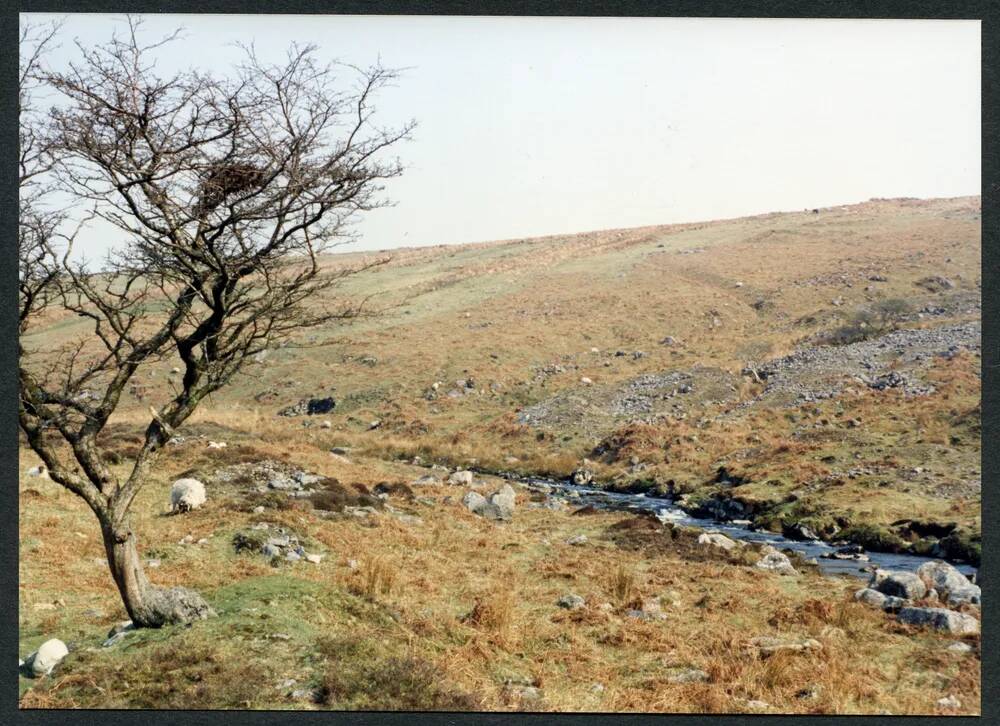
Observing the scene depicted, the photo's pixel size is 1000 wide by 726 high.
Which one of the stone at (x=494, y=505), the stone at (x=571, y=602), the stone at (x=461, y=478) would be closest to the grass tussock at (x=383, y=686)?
the stone at (x=571, y=602)

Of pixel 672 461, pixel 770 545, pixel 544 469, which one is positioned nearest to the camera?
pixel 770 545

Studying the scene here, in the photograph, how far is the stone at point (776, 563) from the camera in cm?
1585

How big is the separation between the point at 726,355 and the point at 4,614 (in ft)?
110

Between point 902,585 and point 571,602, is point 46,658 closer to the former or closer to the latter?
point 571,602

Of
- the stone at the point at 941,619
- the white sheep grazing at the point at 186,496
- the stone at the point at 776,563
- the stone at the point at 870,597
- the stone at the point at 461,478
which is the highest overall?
the white sheep grazing at the point at 186,496

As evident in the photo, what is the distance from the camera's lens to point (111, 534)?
364 inches

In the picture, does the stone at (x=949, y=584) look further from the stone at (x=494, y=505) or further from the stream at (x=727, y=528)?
the stone at (x=494, y=505)

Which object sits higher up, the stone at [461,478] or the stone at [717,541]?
the stone at [717,541]

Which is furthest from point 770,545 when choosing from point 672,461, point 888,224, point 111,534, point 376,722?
point 888,224

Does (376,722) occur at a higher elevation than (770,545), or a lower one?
higher

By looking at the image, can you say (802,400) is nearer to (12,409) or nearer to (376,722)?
(376,722)

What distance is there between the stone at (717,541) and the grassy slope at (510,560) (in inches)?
40.6

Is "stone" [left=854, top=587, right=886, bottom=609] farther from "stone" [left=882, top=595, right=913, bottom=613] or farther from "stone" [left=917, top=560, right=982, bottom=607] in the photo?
"stone" [left=917, top=560, right=982, bottom=607]

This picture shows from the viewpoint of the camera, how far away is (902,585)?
13555 mm
